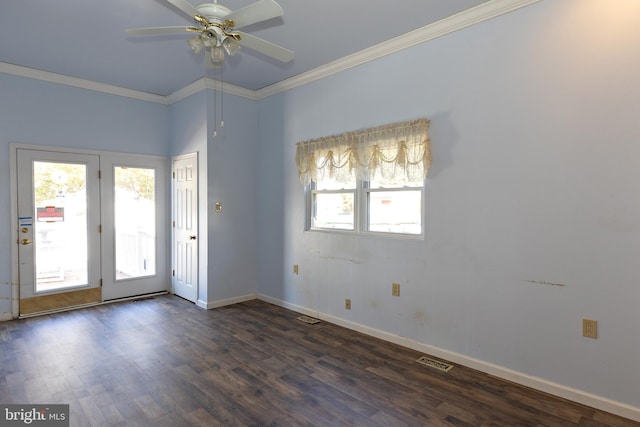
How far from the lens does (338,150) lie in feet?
13.0

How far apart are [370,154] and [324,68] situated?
4.17ft

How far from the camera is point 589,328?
2469 millimetres

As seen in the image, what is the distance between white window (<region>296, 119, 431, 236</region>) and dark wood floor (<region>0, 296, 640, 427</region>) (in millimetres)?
1232

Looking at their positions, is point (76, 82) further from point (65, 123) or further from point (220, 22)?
point (220, 22)

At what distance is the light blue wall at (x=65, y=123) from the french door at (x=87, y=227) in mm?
133

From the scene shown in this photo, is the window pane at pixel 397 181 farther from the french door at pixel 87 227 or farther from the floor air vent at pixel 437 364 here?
the french door at pixel 87 227

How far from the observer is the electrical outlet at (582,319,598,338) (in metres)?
2.45

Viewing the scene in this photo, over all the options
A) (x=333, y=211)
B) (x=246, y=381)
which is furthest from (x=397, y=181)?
(x=246, y=381)

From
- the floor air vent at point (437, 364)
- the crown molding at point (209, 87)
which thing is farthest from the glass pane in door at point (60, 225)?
the floor air vent at point (437, 364)

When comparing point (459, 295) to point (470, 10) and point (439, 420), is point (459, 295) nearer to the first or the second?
point (439, 420)

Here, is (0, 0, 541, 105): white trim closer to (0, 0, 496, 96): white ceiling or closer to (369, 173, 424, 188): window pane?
(0, 0, 496, 96): white ceiling

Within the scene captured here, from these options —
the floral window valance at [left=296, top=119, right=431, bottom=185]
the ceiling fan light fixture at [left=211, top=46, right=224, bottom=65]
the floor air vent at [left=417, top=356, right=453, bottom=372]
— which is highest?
the ceiling fan light fixture at [left=211, top=46, right=224, bottom=65]

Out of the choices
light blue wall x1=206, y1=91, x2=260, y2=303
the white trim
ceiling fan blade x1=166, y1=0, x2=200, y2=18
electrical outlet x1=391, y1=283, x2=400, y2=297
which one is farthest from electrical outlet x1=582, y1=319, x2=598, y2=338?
light blue wall x1=206, y1=91, x2=260, y2=303

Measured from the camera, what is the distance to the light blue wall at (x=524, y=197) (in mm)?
2365
